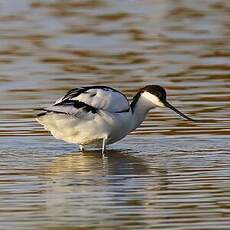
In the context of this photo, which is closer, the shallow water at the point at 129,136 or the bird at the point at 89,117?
the shallow water at the point at 129,136

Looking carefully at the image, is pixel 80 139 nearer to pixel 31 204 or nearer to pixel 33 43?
pixel 31 204

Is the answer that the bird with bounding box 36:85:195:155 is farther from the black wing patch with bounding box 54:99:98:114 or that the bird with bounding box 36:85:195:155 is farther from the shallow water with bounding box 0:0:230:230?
the shallow water with bounding box 0:0:230:230

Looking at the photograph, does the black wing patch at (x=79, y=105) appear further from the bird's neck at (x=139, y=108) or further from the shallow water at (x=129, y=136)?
the bird's neck at (x=139, y=108)

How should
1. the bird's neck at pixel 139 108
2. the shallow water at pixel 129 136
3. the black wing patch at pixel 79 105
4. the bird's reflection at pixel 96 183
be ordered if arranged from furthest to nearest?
the bird's neck at pixel 139 108, the black wing patch at pixel 79 105, the bird's reflection at pixel 96 183, the shallow water at pixel 129 136

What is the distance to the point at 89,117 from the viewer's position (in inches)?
533

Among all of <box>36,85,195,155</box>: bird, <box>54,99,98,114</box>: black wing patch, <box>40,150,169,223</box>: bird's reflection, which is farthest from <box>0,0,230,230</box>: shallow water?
<box>54,99,98,114</box>: black wing patch

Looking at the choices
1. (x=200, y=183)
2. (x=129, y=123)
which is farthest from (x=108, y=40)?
(x=200, y=183)

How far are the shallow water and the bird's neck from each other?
23 cm

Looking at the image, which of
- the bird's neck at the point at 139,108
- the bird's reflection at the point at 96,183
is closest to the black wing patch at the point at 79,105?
the bird's reflection at the point at 96,183

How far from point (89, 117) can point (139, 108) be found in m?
0.90

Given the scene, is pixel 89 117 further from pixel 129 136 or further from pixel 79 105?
pixel 129 136

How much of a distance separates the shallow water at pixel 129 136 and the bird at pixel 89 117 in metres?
0.21

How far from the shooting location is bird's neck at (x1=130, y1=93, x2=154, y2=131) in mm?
14109

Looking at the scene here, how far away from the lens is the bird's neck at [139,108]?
1411 centimetres
